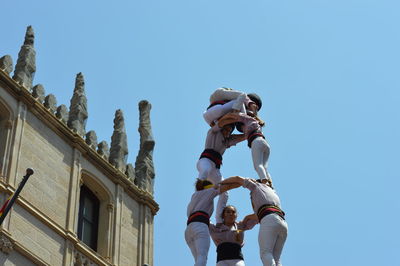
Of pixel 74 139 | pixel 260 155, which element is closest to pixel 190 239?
pixel 260 155

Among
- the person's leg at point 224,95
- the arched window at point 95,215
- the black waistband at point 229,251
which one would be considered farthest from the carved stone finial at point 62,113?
the black waistband at point 229,251

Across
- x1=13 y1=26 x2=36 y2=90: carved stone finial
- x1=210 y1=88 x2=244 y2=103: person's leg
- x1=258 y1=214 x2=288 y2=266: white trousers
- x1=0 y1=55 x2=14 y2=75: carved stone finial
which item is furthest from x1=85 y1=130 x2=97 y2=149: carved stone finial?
x1=258 y1=214 x2=288 y2=266: white trousers

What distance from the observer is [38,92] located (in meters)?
32.8

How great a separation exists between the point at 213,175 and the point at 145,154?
20.6 metres

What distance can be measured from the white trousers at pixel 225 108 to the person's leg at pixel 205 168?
0.78 m

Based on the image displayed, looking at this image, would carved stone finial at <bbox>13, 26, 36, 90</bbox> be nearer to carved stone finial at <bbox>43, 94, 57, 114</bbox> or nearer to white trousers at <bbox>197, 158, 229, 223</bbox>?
carved stone finial at <bbox>43, 94, 57, 114</bbox>

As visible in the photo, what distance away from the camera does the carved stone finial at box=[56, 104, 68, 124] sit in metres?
33.4

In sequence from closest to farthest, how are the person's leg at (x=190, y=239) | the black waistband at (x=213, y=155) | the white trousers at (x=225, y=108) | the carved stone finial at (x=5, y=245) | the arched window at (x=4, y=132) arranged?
the person's leg at (x=190, y=239), the black waistband at (x=213, y=155), the white trousers at (x=225, y=108), the carved stone finial at (x=5, y=245), the arched window at (x=4, y=132)

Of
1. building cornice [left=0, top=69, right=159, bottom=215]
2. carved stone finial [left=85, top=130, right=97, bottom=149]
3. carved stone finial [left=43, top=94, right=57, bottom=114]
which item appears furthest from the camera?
carved stone finial [left=85, top=130, right=97, bottom=149]

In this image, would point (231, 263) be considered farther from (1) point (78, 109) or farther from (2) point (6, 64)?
(1) point (78, 109)

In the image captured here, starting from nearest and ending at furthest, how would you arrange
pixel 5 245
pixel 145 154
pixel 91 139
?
pixel 5 245 < pixel 91 139 < pixel 145 154

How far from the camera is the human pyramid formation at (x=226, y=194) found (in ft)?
48.8

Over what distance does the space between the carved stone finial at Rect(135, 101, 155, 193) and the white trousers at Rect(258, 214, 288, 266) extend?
2123 cm

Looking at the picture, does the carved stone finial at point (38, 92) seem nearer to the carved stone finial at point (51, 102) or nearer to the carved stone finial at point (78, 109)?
the carved stone finial at point (51, 102)
